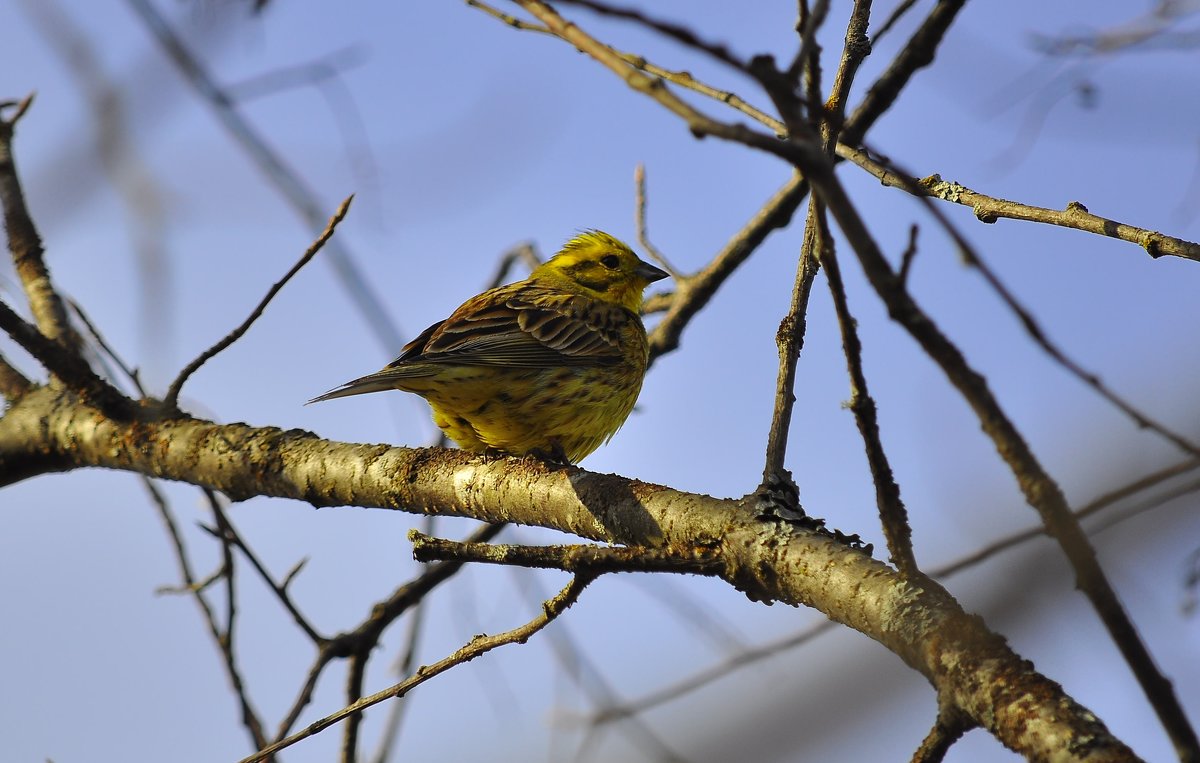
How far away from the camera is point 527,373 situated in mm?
5555

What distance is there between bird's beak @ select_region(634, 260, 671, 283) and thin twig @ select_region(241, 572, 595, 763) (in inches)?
185

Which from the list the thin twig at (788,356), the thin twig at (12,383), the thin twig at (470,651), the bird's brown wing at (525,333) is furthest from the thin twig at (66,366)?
the thin twig at (788,356)

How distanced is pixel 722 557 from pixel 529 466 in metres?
1.26

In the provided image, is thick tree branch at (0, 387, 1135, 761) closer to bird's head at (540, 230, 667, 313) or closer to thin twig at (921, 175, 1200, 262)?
thin twig at (921, 175, 1200, 262)

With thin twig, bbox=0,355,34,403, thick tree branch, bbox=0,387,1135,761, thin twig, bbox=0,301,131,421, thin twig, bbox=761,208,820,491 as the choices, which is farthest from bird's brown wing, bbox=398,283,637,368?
thin twig, bbox=761,208,820,491

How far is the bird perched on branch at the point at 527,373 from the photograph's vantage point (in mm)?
5281

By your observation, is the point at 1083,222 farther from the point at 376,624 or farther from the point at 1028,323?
the point at 376,624

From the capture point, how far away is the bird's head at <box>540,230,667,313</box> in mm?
7336

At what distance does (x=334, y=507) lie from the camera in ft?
14.3

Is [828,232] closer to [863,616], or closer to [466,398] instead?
[863,616]

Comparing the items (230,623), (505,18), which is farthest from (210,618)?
(505,18)

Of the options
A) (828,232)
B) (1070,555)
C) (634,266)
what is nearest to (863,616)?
(828,232)

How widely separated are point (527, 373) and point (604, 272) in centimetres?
200

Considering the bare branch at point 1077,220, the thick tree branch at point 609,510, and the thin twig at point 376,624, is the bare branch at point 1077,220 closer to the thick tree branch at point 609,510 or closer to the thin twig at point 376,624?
the thick tree branch at point 609,510
